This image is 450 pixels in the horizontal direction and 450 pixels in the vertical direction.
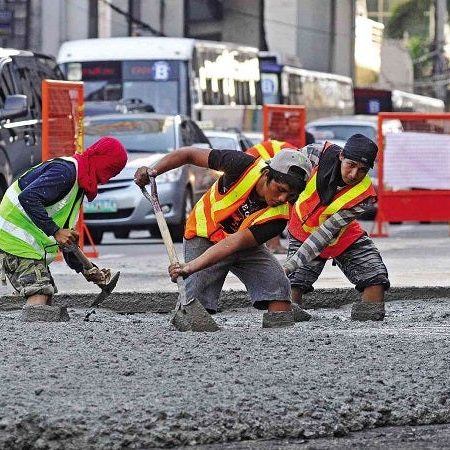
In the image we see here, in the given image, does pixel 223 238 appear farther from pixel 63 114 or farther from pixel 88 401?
pixel 63 114

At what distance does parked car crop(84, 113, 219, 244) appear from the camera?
20906 millimetres

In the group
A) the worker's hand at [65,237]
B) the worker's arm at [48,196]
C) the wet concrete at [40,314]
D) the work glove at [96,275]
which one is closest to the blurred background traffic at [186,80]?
the work glove at [96,275]

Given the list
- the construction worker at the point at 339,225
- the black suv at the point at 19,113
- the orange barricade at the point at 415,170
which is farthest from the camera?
the orange barricade at the point at 415,170

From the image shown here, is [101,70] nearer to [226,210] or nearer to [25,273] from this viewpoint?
[25,273]

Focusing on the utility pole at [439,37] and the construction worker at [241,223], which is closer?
the construction worker at [241,223]

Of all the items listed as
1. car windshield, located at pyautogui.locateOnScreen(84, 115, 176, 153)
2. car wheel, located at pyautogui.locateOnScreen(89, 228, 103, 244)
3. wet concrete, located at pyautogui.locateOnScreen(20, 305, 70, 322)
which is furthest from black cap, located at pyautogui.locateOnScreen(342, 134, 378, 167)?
car wheel, located at pyautogui.locateOnScreen(89, 228, 103, 244)

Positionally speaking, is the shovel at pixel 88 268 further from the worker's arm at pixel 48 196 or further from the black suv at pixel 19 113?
the black suv at pixel 19 113

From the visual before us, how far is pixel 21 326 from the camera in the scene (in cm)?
1022

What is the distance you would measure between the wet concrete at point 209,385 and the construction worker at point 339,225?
3.20ft

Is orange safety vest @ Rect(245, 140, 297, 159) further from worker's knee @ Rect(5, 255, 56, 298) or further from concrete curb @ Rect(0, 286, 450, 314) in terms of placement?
worker's knee @ Rect(5, 255, 56, 298)

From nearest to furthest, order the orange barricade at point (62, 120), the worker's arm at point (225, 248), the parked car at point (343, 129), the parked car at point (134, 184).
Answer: the worker's arm at point (225, 248) < the orange barricade at point (62, 120) < the parked car at point (134, 184) < the parked car at point (343, 129)

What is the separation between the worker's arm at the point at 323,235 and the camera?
11242mm

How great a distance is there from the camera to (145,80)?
1272 inches

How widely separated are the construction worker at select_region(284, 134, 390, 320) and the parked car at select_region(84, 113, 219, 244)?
9.12 m
